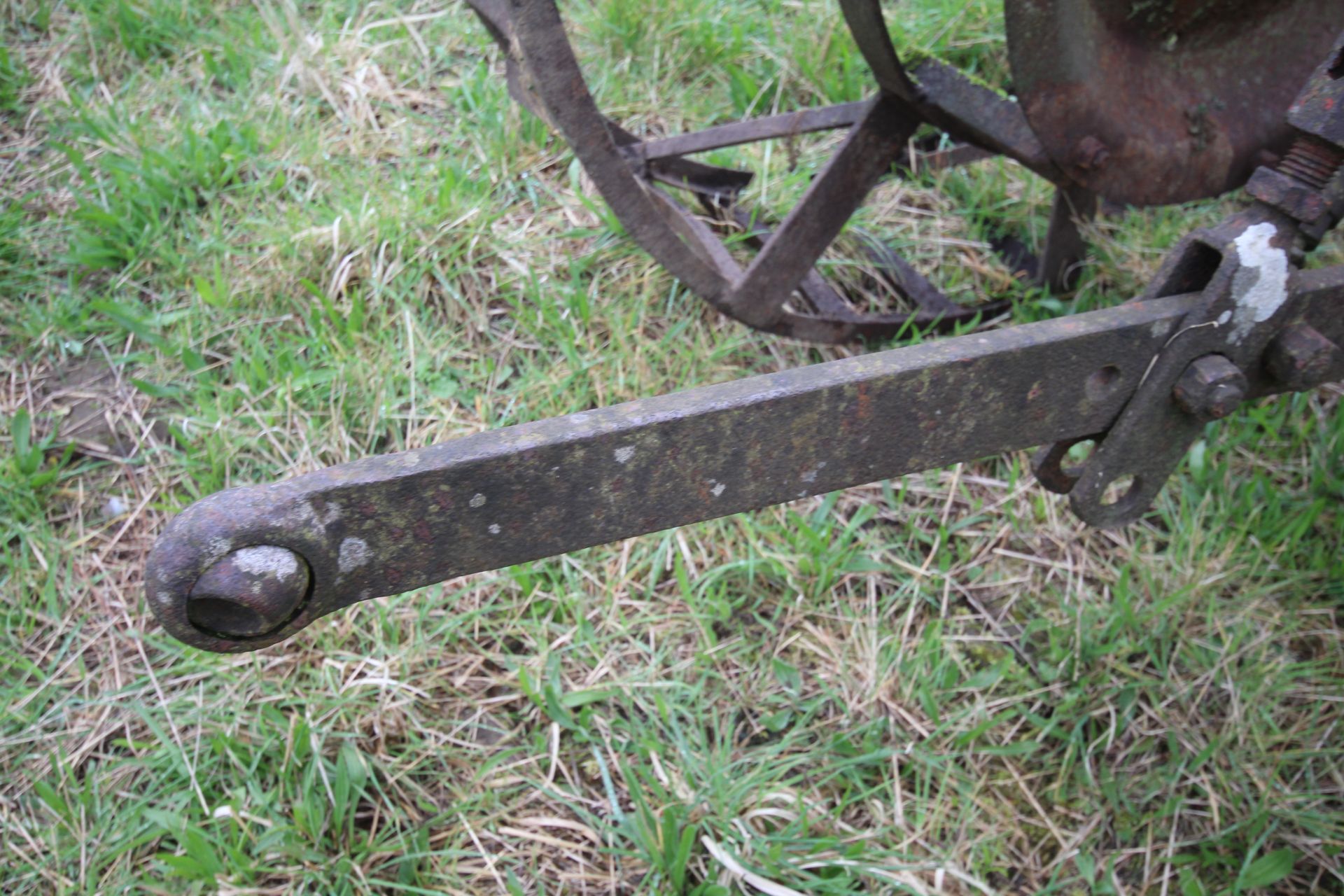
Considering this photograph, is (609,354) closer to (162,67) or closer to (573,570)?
(573,570)

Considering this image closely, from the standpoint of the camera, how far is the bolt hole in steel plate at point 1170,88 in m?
1.79

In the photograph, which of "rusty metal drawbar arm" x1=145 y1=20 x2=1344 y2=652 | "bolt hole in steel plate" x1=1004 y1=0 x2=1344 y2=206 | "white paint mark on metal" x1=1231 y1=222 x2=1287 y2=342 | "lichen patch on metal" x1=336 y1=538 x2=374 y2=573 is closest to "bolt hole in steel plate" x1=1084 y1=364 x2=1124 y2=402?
"rusty metal drawbar arm" x1=145 y1=20 x2=1344 y2=652

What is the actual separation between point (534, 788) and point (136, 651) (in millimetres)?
858

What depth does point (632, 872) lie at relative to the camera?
5.94 feet

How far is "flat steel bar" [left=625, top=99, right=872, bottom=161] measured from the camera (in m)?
2.44

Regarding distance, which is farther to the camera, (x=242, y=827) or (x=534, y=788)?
(x=534, y=788)

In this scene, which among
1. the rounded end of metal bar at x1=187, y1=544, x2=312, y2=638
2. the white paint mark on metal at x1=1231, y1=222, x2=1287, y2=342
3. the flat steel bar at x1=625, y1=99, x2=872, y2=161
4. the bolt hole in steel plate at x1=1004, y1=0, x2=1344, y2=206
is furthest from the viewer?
the flat steel bar at x1=625, y1=99, x2=872, y2=161

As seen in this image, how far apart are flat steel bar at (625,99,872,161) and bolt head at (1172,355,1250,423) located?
1.32 metres

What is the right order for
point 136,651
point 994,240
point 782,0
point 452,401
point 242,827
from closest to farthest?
1. point 242,827
2. point 136,651
3. point 452,401
4. point 994,240
5. point 782,0

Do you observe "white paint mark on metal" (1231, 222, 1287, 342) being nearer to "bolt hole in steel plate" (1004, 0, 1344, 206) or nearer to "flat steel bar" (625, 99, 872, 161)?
"bolt hole in steel plate" (1004, 0, 1344, 206)

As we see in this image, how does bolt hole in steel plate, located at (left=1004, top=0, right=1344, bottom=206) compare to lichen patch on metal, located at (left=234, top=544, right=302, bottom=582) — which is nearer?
lichen patch on metal, located at (left=234, top=544, right=302, bottom=582)

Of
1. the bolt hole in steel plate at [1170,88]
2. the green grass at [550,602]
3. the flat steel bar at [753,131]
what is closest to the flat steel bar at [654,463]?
the bolt hole in steel plate at [1170,88]

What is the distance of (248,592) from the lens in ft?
3.04

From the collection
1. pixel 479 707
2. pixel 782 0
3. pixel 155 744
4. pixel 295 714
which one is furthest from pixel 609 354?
pixel 782 0
